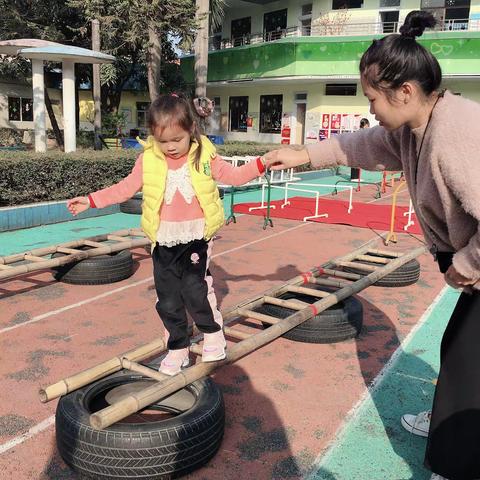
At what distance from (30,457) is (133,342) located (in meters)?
1.67

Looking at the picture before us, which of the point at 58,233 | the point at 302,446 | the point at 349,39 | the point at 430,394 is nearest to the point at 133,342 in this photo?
the point at 302,446

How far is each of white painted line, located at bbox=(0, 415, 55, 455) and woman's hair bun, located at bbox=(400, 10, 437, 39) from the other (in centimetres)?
292

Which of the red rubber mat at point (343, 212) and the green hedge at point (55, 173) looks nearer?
the green hedge at point (55, 173)

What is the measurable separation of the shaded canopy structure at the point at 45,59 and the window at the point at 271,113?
19.3 metres

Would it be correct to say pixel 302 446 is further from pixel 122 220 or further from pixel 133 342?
pixel 122 220

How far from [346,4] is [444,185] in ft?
103

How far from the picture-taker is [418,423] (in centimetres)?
328

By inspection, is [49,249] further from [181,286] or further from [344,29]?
[344,29]

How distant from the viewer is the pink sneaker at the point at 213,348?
3.33 meters

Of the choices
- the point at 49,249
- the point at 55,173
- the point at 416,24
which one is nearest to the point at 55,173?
the point at 55,173

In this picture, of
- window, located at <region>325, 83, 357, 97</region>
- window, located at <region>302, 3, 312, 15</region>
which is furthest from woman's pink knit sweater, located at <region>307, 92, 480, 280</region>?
window, located at <region>302, 3, 312, 15</region>

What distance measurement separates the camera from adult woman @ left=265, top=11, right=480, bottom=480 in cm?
197

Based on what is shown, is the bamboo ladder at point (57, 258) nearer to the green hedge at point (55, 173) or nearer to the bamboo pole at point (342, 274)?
the bamboo pole at point (342, 274)

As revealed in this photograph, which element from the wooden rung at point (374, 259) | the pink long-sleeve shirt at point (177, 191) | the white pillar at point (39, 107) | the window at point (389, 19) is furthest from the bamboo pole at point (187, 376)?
the window at point (389, 19)
